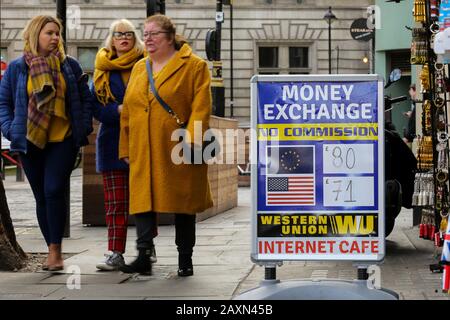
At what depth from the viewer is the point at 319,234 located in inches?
211

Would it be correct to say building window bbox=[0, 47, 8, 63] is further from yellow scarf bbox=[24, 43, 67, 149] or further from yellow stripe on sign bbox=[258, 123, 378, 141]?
yellow stripe on sign bbox=[258, 123, 378, 141]

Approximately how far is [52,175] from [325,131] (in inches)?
96.8

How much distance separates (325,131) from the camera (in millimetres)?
5379

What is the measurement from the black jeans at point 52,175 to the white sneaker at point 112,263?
35 cm

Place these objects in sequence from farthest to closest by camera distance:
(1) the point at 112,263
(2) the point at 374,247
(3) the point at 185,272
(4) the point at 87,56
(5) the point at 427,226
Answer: (4) the point at 87,56, (5) the point at 427,226, (1) the point at 112,263, (3) the point at 185,272, (2) the point at 374,247

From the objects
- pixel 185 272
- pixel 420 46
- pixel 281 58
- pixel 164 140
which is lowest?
pixel 185 272

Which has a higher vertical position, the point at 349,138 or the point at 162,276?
the point at 349,138

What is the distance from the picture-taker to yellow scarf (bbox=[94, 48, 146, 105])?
739 cm

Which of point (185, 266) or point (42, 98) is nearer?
point (185, 266)

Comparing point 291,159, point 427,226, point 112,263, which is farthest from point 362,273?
point 427,226

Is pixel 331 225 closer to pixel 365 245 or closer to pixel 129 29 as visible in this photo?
pixel 365 245

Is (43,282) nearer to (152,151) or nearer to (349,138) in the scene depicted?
(152,151)

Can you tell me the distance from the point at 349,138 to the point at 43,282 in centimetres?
240

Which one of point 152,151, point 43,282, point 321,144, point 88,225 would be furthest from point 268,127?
point 88,225
